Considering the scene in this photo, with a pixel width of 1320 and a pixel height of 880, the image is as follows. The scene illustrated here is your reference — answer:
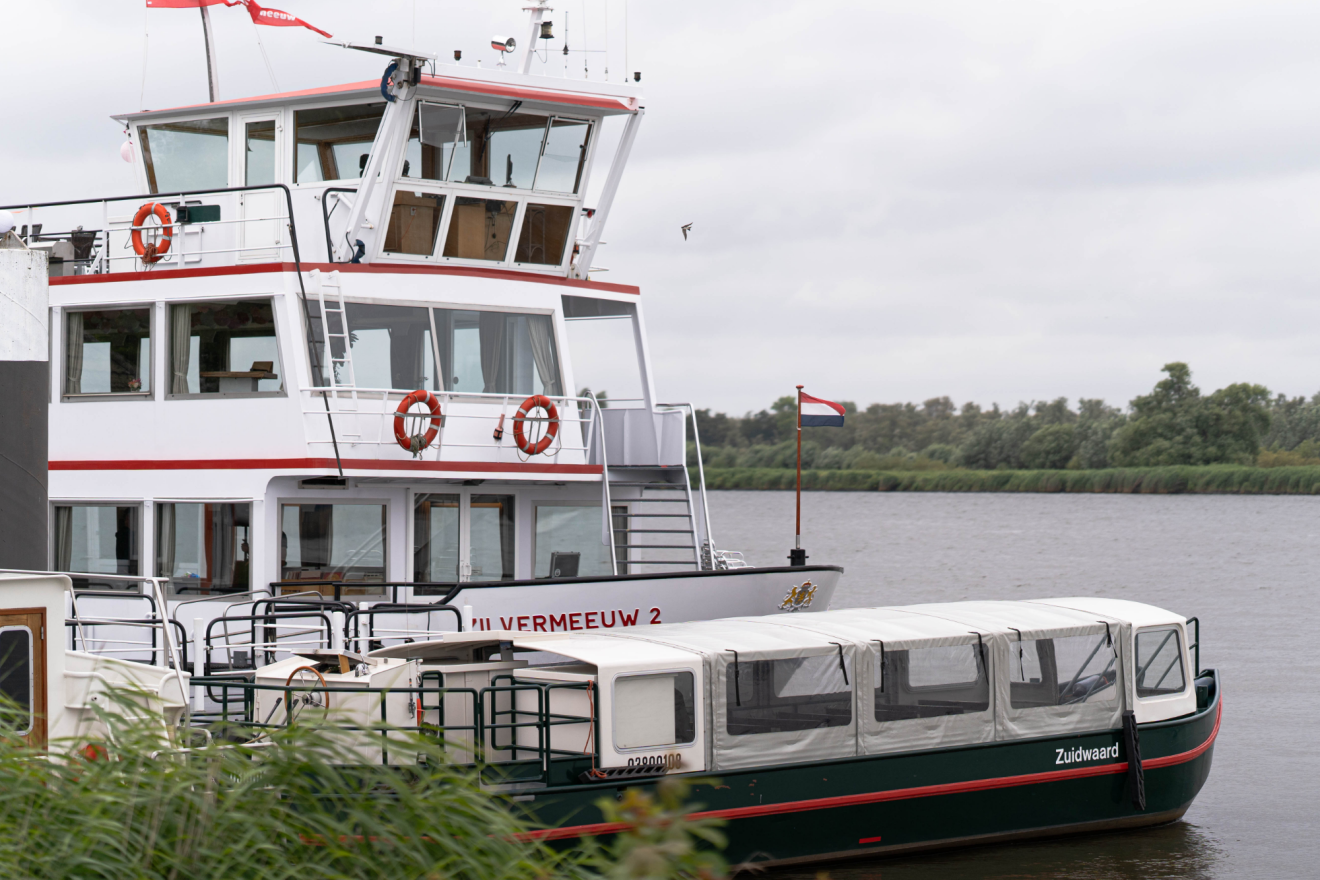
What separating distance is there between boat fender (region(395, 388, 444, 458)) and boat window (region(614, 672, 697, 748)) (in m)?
4.11

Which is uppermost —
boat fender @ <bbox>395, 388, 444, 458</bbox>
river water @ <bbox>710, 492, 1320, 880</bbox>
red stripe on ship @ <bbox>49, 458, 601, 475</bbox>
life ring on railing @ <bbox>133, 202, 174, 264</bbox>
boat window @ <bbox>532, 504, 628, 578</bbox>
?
life ring on railing @ <bbox>133, 202, 174, 264</bbox>

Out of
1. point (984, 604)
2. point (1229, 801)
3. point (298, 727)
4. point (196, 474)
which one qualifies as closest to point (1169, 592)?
point (1229, 801)

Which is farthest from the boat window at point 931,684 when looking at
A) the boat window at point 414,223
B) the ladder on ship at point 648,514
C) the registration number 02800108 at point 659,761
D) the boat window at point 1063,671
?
the boat window at point 414,223

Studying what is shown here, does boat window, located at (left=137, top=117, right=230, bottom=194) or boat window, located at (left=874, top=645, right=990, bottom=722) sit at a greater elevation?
boat window, located at (left=137, top=117, right=230, bottom=194)

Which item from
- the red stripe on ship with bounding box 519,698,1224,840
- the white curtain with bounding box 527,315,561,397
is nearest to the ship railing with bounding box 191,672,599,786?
the red stripe on ship with bounding box 519,698,1224,840

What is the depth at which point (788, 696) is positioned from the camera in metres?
12.5

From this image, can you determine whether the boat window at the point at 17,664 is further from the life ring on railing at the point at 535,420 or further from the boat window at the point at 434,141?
the boat window at the point at 434,141

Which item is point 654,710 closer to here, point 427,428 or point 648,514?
point 427,428

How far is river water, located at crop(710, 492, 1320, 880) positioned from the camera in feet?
47.0

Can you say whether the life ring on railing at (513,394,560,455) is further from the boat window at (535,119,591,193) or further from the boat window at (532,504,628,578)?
the boat window at (535,119,591,193)

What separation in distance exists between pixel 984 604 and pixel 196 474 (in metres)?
7.88

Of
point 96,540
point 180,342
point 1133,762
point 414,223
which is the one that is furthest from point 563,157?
point 1133,762

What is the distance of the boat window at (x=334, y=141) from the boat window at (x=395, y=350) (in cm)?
185

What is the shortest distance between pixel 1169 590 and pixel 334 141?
3338 cm
